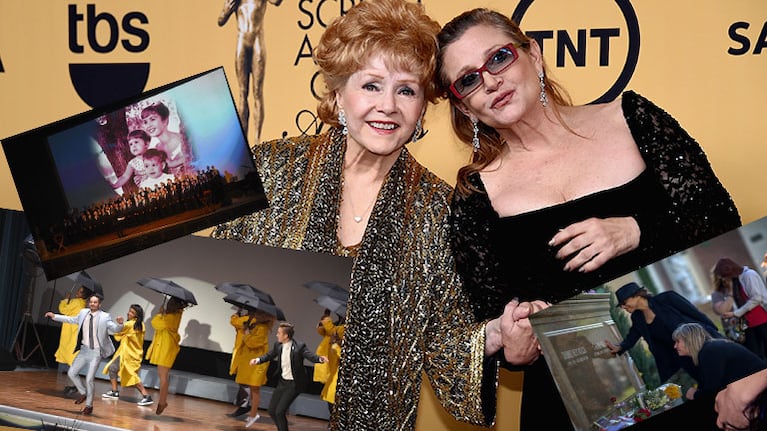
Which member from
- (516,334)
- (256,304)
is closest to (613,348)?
(516,334)

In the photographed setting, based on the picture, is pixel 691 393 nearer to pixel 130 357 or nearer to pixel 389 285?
pixel 389 285

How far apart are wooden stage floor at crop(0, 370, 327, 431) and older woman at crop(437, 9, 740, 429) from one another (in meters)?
0.62

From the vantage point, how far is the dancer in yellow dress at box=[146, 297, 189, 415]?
2.17 metres

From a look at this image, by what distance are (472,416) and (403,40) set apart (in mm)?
946

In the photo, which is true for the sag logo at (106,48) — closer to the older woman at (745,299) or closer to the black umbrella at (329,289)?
the black umbrella at (329,289)

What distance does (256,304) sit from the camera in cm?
218

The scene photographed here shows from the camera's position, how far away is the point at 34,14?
342cm

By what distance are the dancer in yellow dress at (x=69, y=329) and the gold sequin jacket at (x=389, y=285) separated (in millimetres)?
371

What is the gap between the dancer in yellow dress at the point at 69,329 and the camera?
2.21 meters

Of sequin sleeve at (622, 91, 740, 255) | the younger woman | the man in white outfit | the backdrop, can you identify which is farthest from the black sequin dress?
the man in white outfit

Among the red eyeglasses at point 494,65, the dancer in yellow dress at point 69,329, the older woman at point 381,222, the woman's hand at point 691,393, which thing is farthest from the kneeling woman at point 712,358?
the dancer in yellow dress at point 69,329

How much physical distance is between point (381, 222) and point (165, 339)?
60cm

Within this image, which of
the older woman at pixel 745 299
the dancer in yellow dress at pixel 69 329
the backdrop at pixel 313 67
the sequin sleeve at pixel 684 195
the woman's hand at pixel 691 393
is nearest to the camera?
the older woman at pixel 745 299

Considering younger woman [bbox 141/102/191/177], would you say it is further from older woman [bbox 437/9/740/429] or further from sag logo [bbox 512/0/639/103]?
sag logo [bbox 512/0/639/103]
